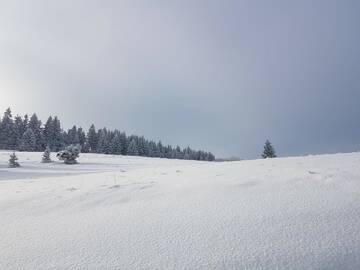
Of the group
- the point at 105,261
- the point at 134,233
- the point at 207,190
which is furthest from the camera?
the point at 207,190

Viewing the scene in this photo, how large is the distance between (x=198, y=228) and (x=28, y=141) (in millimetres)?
76594

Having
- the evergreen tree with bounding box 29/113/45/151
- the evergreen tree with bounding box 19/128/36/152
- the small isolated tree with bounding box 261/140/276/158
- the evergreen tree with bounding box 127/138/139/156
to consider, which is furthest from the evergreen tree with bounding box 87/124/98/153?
the small isolated tree with bounding box 261/140/276/158

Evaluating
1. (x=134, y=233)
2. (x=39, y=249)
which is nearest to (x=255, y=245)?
(x=134, y=233)

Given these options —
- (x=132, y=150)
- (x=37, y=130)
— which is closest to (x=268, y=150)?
(x=132, y=150)

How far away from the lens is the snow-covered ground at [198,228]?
9.66ft

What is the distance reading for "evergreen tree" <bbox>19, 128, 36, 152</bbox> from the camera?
71.4m

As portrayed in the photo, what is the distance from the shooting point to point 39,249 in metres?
3.39

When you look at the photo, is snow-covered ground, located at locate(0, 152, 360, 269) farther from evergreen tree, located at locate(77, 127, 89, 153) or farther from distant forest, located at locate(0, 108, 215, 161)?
evergreen tree, located at locate(77, 127, 89, 153)

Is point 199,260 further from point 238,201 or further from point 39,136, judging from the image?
point 39,136

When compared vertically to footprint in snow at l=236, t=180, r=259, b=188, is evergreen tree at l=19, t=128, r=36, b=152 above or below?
above

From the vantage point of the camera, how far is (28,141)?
72188 millimetres

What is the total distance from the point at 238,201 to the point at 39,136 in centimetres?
8324

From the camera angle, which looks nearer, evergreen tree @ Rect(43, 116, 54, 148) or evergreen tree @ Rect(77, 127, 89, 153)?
evergreen tree @ Rect(43, 116, 54, 148)

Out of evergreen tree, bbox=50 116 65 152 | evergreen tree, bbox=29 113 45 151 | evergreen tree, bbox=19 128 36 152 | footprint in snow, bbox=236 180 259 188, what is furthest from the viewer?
evergreen tree, bbox=50 116 65 152
